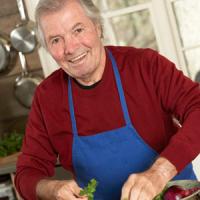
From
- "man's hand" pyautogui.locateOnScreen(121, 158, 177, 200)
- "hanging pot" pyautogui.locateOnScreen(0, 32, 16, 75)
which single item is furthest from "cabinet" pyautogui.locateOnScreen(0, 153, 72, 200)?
"man's hand" pyautogui.locateOnScreen(121, 158, 177, 200)

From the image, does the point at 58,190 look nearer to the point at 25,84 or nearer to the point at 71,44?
the point at 71,44

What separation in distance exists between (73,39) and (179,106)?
1.17 ft

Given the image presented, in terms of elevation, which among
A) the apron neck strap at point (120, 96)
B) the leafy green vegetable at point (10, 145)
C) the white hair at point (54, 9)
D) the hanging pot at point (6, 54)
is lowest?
the leafy green vegetable at point (10, 145)

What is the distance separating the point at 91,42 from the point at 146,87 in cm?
22

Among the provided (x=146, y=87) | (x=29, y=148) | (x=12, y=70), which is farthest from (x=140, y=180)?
(x=12, y=70)

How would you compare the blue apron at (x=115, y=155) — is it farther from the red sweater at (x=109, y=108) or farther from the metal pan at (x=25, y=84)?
the metal pan at (x=25, y=84)

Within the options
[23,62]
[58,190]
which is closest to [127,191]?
[58,190]

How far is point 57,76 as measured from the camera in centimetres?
162

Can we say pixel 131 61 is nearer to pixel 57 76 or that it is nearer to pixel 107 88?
pixel 107 88

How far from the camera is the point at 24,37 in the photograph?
275 centimetres

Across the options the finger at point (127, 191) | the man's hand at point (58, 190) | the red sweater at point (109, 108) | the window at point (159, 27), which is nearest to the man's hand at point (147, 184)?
the finger at point (127, 191)

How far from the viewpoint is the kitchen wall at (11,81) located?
2.78 metres

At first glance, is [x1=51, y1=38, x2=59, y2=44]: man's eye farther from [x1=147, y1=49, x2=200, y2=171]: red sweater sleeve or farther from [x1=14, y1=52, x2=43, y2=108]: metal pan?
[x1=14, y1=52, x2=43, y2=108]: metal pan

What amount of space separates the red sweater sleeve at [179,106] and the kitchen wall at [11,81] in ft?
4.76
